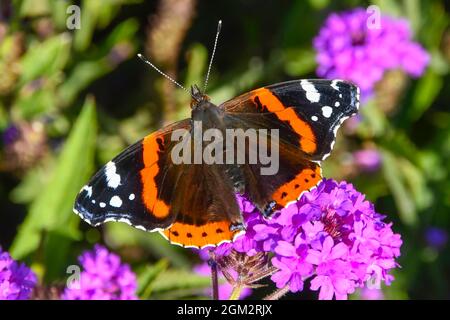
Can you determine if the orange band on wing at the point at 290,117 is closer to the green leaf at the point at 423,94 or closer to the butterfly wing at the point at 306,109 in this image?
the butterfly wing at the point at 306,109

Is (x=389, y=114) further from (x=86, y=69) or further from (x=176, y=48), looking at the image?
(x=86, y=69)

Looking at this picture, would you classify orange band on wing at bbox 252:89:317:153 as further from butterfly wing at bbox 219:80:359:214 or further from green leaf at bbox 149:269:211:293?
green leaf at bbox 149:269:211:293

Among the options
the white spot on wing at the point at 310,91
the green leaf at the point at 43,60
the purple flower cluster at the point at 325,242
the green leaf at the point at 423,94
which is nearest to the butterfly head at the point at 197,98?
the white spot on wing at the point at 310,91

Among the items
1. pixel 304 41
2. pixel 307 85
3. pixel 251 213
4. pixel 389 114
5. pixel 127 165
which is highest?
pixel 304 41

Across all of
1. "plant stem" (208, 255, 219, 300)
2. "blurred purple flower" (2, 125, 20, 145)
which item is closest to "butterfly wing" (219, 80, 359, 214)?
"plant stem" (208, 255, 219, 300)

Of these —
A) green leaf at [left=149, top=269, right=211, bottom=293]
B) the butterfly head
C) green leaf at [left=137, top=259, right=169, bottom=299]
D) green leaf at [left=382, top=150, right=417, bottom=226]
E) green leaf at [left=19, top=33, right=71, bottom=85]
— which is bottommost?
green leaf at [left=137, top=259, right=169, bottom=299]

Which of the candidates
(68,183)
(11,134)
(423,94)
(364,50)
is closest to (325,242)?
(68,183)

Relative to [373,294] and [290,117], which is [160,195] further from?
[373,294]
